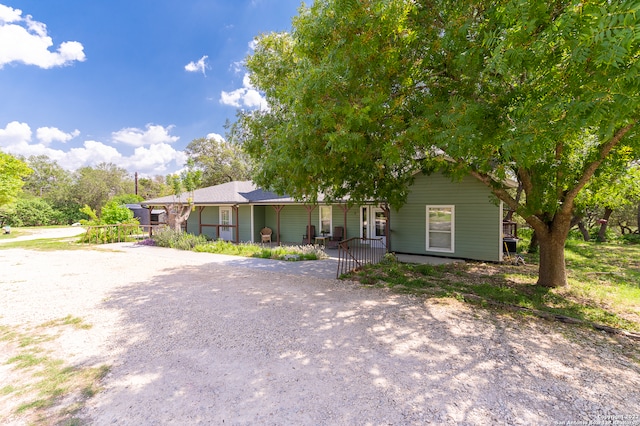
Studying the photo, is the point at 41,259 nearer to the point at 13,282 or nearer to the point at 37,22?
the point at 13,282

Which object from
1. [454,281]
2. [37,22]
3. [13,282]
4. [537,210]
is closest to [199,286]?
[13,282]

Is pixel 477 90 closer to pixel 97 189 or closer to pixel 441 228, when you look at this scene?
pixel 441 228

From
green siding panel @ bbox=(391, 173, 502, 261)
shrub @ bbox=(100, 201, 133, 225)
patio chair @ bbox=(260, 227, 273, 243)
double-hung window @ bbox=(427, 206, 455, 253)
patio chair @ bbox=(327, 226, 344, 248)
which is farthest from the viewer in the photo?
shrub @ bbox=(100, 201, 133, 225)

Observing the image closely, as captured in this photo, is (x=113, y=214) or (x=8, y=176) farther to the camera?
(x=113, y=214)

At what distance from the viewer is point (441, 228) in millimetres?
10852

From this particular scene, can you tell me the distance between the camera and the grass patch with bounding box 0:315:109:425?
8.57 ft

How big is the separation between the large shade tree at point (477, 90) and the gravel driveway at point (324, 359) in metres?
2.55

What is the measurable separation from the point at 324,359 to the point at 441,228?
870cm

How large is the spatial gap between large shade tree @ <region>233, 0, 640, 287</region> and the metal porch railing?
3.24 metres

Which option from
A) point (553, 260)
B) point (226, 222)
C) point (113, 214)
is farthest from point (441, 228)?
point (113, 214)

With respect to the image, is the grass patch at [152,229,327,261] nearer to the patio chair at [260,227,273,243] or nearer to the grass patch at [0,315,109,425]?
the patio chair at [260,227,273,243]

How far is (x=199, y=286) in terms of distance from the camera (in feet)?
23.5

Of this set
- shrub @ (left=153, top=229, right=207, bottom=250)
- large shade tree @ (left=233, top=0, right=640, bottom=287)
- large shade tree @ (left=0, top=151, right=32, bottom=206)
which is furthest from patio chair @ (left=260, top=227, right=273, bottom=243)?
large shade tree @ (left=0, top=151, right=32, bottom=206)

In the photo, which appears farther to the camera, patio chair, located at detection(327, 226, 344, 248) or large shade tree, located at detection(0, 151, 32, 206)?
large shade tree, located at detection(0, 151, 32, 206)
